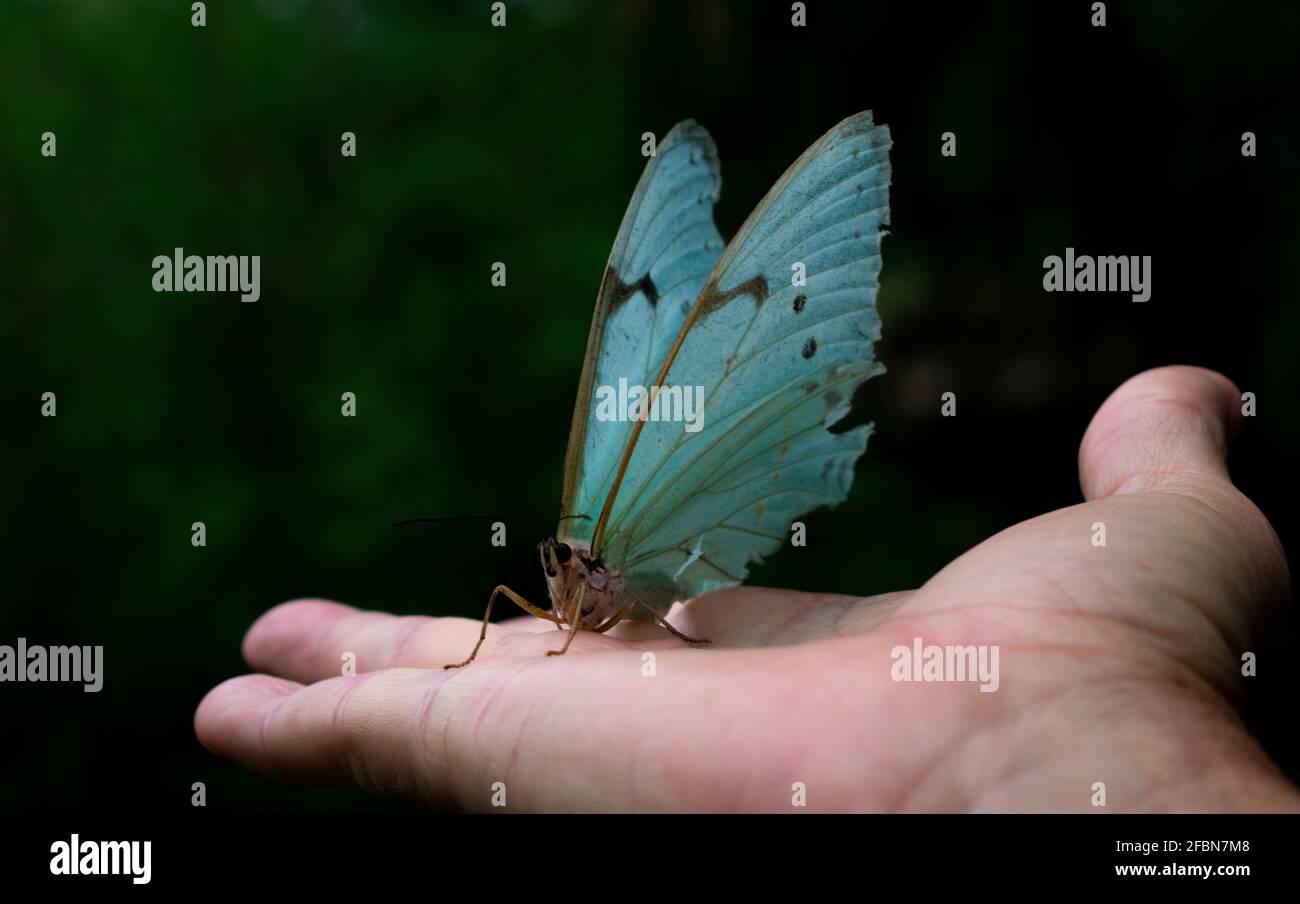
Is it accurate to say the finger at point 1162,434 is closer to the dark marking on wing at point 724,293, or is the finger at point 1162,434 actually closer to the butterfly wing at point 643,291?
the dark marking on wing at point 724,293

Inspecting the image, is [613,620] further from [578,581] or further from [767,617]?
[767,617]

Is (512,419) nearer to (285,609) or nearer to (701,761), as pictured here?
(285,609)

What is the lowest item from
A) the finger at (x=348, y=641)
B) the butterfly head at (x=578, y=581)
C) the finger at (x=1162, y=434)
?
the finger at (x=348, y=641)

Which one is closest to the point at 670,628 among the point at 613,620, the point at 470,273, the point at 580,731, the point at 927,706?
the point at 613,620

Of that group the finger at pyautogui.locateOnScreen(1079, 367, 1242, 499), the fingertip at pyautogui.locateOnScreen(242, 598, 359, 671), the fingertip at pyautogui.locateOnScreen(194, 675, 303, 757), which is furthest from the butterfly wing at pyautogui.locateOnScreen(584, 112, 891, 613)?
the fingertip at pyautogui.locateOnScreen(242, 598, 359, 671)

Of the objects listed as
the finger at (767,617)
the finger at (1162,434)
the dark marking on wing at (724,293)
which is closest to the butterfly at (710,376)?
the dark marking on wing at (724,293)

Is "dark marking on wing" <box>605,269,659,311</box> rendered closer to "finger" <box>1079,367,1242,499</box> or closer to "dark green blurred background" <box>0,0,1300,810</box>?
"finger" <box>1079,367,1242,499</box>

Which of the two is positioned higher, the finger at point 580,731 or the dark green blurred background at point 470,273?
the dark green blurred background at point 470,273
